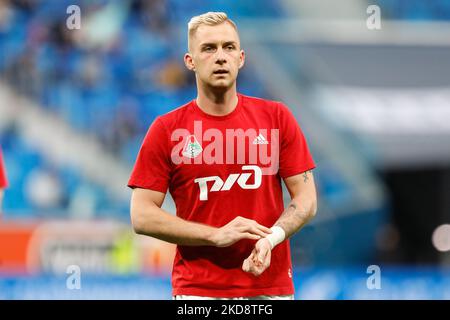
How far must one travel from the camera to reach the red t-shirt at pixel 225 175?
4211mm

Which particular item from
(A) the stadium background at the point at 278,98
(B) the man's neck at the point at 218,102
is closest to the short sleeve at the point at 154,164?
(B) the man's neck at the point at 218,102

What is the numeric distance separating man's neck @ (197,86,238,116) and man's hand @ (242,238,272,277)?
25.8 inches

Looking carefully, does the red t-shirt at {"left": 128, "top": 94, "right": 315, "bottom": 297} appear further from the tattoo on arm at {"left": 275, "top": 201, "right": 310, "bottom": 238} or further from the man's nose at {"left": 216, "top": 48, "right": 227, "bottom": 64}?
the man's nose at {"left": 216, "top": 48, "right": 227, "bottom": 64}

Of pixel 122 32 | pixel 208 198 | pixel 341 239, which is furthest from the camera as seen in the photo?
pixel 122 32

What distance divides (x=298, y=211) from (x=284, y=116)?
1.41 feet

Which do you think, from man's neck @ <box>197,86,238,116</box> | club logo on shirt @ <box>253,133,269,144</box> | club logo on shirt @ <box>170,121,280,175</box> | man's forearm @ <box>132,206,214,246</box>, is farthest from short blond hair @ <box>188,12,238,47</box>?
man's forearm @ <box>132,206,214,246</box>

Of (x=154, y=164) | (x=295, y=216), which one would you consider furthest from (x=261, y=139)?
(x=154, y=164)

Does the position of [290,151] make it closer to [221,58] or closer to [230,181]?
[230,181]

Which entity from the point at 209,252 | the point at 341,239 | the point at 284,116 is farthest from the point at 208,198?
the point at 341,239

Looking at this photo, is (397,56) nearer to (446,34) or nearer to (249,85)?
(446,34)

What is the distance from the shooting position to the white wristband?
4.04m

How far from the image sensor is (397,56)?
12430 millimetres

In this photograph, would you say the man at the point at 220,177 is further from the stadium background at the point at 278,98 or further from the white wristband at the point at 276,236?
the stadium background at the point at 278,98

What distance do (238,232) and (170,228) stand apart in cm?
33
